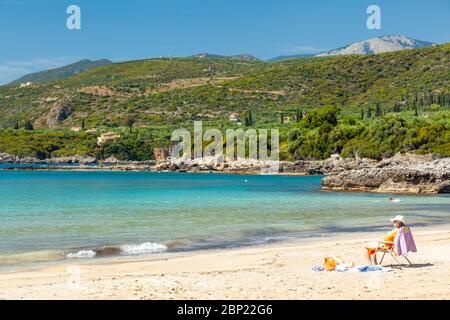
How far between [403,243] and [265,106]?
133m

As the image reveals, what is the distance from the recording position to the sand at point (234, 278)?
1060 cm

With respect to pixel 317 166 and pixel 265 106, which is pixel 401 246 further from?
pixel 265 106

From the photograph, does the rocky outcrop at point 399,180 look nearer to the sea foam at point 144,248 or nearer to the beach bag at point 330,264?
the sea foam at point 144,248

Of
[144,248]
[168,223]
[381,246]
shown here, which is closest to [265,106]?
[168,223]

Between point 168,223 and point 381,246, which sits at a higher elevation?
point 381,246

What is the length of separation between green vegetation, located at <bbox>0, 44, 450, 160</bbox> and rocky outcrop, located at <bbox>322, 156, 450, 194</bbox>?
3620cm

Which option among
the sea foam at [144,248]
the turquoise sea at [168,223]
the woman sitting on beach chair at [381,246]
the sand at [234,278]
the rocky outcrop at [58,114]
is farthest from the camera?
the rocky outcrop at [58,114]

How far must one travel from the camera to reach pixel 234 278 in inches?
484

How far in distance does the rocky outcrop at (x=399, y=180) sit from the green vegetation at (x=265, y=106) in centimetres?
3620

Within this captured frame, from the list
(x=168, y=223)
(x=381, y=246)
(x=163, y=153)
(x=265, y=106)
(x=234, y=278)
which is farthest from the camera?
(x=265, y=106)

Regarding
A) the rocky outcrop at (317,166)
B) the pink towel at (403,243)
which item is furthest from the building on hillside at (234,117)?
the pink towel at (403,243)

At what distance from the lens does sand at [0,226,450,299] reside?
10.6 m
